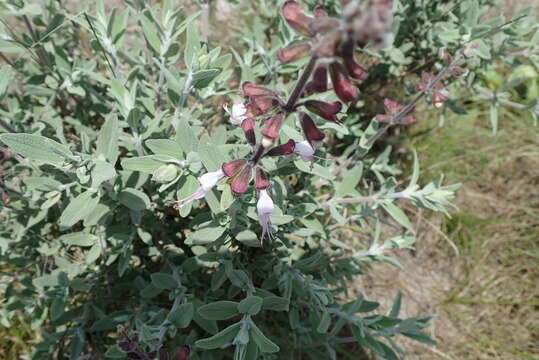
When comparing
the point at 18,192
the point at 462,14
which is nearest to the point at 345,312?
the point at 18,192

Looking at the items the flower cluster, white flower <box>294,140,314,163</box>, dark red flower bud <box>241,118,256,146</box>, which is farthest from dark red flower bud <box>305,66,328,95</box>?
white flower <box>294,140,314,163</box>

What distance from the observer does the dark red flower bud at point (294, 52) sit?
4.72 feet

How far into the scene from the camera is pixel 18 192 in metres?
2.78

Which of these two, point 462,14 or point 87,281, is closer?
point 87,281

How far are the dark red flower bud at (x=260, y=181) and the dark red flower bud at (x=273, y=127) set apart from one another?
29 cm

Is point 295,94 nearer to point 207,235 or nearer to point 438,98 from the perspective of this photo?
point 207,235

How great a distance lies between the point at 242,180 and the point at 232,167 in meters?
0.07

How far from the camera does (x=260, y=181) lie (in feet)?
6.07

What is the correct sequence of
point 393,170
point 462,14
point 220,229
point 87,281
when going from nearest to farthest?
point 220,229 < point 87,281 < point 462,14 < point 393,170

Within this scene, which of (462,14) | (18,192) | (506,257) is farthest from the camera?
(506,257)

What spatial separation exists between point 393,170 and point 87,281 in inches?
102

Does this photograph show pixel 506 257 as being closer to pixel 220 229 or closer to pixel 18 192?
pixel 220 229

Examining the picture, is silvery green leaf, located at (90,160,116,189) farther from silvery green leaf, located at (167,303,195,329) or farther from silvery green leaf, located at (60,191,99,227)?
silvery green leaf, located at (167,303,195,329)

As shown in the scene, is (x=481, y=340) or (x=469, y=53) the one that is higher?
(x=469, y=53)
